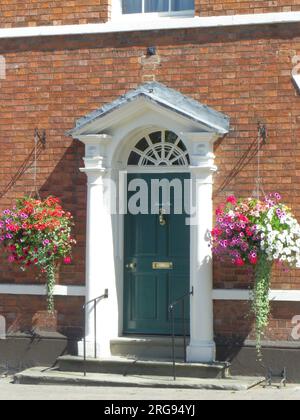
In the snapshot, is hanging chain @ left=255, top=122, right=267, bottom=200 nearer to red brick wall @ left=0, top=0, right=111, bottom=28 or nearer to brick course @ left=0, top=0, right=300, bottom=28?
brick course @ left=0, top=0, right=300, bottom=28

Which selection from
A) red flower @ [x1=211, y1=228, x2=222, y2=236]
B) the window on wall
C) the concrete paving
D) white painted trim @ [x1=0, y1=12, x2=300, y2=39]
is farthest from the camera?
the window on wall

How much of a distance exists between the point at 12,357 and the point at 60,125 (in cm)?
304

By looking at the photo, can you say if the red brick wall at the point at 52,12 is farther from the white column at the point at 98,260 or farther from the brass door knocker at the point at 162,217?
the brass door knocker at the point at 162,217

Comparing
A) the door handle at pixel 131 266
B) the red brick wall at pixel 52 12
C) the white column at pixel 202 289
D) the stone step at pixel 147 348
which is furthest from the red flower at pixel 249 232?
the red brick wall at pixel 52 12

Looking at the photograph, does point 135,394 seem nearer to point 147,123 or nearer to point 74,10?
point 147,123

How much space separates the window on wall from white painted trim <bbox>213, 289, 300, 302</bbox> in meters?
3.54

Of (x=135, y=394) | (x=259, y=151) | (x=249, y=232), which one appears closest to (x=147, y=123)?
(x=259, y=151)

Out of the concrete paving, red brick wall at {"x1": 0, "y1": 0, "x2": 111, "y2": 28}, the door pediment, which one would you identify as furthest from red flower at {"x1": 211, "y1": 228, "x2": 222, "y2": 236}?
red brick wall at {"x1": 0, "y1": 0, "x2": 111, "y2": 28}

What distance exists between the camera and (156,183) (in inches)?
560

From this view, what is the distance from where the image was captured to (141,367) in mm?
13414

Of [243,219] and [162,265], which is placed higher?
[243,219]

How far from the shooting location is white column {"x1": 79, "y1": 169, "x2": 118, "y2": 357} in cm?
1388

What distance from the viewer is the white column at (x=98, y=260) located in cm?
1388

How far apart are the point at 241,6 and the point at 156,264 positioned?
11.1ft
